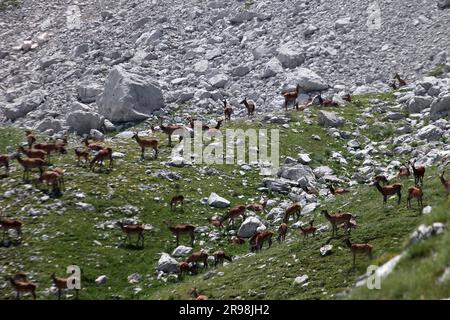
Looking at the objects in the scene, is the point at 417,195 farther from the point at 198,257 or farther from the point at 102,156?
the point at 102,156

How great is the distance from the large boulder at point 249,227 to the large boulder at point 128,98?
20.6 metres

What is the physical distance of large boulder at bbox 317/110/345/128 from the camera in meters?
44.0

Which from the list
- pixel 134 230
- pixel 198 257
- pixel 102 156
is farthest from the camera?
pixel 102 156

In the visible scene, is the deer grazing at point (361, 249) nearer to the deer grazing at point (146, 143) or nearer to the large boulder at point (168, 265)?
the large boulder at point (168, 265)

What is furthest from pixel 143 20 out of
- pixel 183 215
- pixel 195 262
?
pixel 195 262

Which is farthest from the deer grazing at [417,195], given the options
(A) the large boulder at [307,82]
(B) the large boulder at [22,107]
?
(B) the large boulder at [22,107]

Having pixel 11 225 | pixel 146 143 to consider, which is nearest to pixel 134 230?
pixel 11 225

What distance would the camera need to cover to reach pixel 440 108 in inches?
1628

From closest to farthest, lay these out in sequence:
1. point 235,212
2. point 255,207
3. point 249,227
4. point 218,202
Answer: point 249,227 → point 235,212 → point 255,207 → point 218,202

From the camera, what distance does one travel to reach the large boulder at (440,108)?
40.9 m

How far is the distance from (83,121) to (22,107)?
32.9 feet
